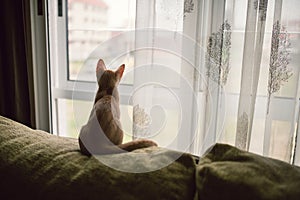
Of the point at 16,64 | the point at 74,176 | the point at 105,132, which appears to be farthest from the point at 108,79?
the point at 16,64

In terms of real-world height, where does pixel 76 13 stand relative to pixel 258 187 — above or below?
above

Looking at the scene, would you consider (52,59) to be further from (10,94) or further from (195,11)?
(195,11)

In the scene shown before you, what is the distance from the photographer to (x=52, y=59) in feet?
6.56

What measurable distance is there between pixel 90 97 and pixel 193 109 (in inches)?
26.0

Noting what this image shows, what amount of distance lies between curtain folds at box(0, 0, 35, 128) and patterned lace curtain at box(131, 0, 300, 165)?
2.34 ft

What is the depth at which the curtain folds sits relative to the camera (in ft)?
5.98

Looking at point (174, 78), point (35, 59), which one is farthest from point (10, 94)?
point (174, 78)

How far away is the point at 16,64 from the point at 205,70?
3.66 ft

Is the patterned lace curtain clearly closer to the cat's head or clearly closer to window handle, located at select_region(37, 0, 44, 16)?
the cat's head

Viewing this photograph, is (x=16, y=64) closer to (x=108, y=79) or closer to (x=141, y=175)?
(x=108, y=79)

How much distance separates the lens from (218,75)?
1.45 m

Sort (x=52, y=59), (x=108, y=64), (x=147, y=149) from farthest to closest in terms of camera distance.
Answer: (x=52, y=59)
(x=108, y=64)
(x=147, y=149)

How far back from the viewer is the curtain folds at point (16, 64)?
5.98 feet

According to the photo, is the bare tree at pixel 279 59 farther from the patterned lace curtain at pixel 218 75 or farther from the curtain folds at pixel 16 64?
the curtain folds at pixel 16 64
